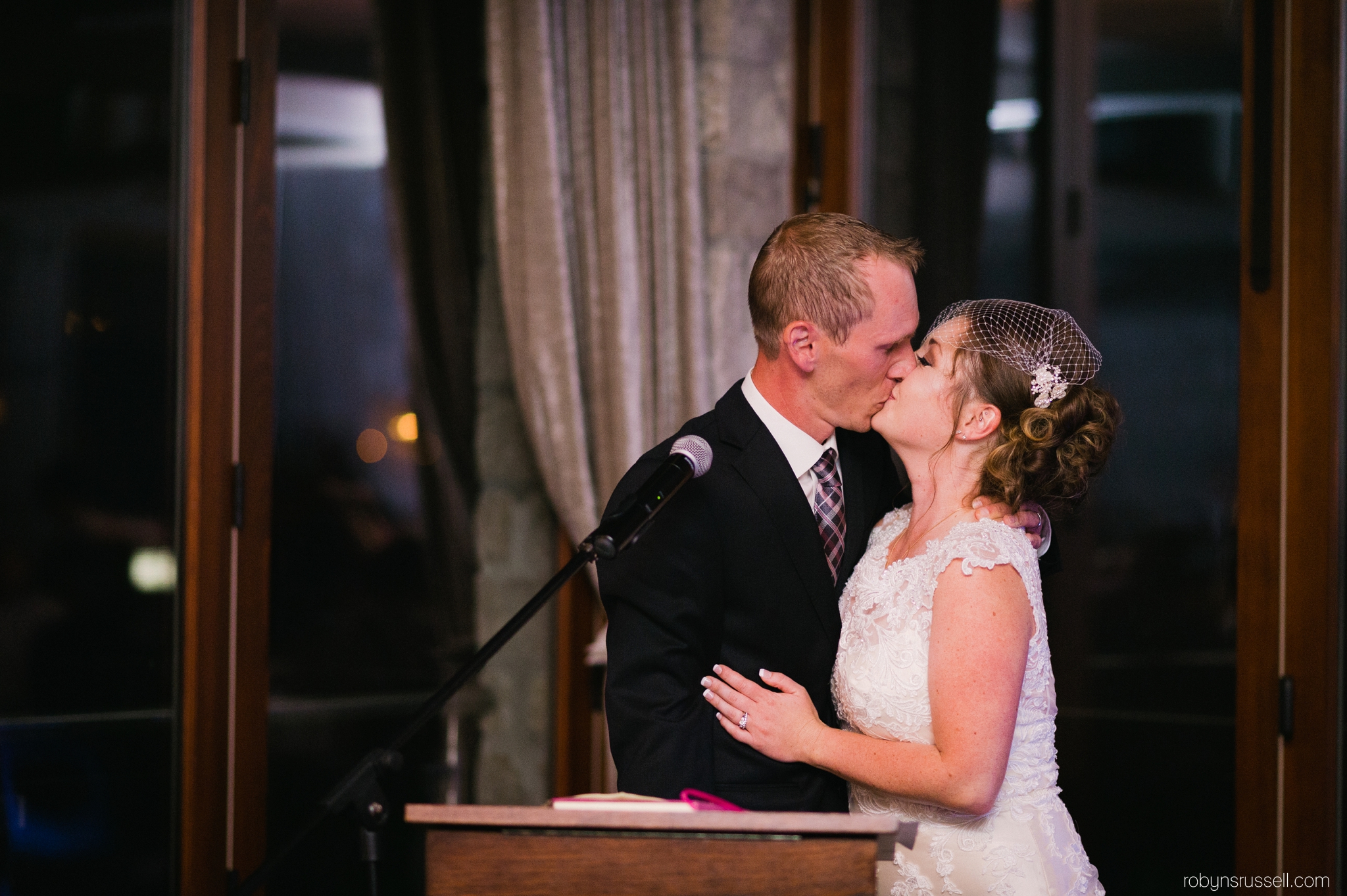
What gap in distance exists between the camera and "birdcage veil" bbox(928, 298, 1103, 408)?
2.01 metres

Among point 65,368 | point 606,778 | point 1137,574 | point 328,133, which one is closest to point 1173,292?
point 1137,574

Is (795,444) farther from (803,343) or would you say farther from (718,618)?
(718,618)

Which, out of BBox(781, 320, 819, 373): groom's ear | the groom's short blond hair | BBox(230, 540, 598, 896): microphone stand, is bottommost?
BBox(230, 540, 598, 896): microphone stand

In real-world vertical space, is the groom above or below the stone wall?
below

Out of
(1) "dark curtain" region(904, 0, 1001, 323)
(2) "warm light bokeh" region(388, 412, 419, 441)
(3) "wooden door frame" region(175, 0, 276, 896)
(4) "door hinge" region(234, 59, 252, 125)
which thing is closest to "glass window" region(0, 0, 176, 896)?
(3) "wooden door frame" region(175, 0, 276, 896)

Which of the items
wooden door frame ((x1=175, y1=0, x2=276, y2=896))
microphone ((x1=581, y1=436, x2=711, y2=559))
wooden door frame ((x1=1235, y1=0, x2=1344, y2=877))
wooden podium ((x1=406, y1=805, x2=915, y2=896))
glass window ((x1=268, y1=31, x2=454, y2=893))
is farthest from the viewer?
glass window ((x1=268, y1=31, x2=454, y2=893))

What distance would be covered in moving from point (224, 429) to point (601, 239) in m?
1.12

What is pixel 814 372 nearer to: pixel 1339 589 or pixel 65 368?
pixel 1339 589

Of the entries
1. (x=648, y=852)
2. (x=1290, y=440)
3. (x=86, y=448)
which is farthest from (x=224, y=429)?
(x=1290, y=440)

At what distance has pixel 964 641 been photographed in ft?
5.85

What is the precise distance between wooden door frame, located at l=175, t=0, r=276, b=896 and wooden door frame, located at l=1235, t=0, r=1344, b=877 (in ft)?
8.02

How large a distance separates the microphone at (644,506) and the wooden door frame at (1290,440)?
5.82ft

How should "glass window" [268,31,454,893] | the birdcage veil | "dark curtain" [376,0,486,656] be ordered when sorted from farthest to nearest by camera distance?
"dark curtain" [376,0,486,656]
"glass window" [268,31,454,893]
the birdcage veil

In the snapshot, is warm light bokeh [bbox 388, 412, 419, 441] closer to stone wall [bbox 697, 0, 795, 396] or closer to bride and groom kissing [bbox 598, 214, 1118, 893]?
stone wall [bbox 697, 0, 795, 396]
